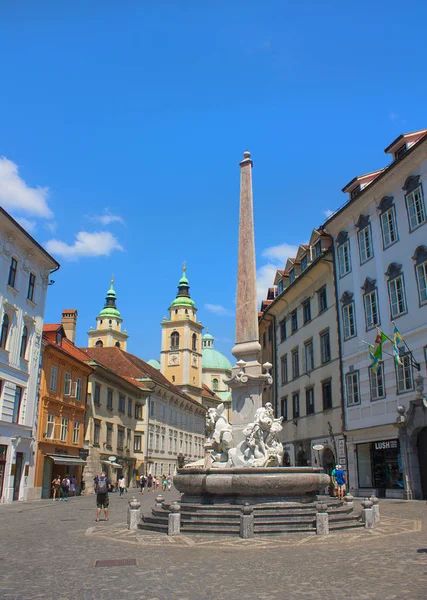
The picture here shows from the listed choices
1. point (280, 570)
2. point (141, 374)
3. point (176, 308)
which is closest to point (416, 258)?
point (280, 570)

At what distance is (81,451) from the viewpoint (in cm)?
3772

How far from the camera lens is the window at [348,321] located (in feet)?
96.8

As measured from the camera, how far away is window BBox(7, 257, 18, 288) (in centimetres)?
2920

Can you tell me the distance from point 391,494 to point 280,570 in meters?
18.5

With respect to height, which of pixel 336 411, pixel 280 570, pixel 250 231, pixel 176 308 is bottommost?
pixel 280 570

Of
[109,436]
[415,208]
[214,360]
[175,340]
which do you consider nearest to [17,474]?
[109,436]

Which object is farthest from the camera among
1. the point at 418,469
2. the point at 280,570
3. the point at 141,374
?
the point at 141,374

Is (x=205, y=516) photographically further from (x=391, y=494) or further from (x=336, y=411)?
(x=336, y=411)

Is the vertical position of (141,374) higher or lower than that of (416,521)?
higher

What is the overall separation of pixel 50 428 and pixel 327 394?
16893 mm

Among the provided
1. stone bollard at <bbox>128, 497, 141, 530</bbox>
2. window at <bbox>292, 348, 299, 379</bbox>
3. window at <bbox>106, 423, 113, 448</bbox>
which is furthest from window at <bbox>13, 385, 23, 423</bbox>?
window at <bbox>292, 348, 299, 379</bbox>

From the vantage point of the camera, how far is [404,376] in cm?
2455

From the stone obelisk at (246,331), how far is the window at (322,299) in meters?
14.8

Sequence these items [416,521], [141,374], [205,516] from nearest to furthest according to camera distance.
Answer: [205,516]
[416,521]
[141,374]
